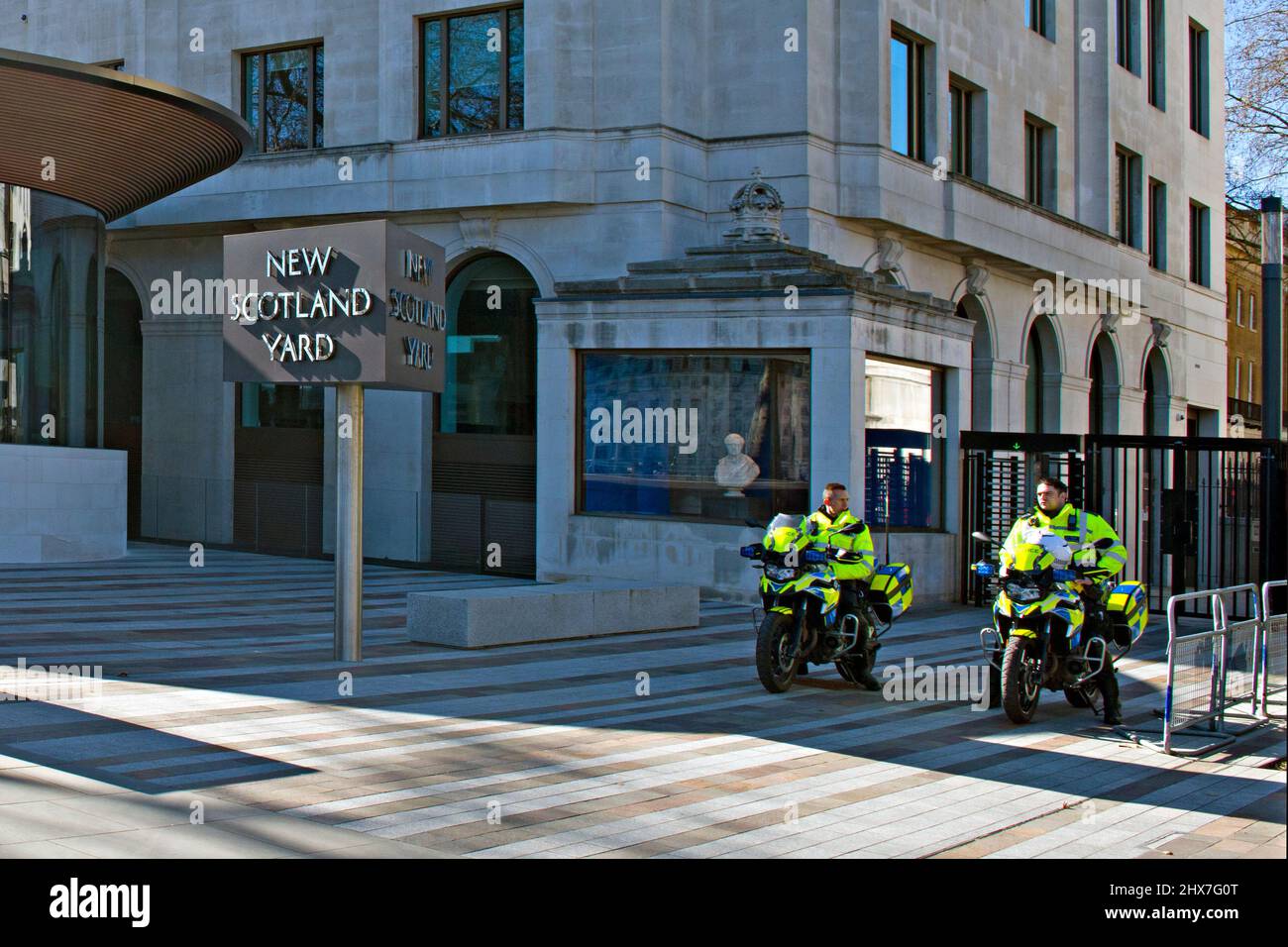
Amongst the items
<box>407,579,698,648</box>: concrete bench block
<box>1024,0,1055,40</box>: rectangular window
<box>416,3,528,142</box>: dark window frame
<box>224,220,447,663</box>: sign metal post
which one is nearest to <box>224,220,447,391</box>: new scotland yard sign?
<box>224,220,447,663</box>: sign metal post

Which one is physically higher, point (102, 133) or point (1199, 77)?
point (1199, 77)

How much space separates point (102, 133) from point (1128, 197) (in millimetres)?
26221

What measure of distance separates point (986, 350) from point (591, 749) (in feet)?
75.8

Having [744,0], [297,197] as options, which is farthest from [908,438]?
[297,197]

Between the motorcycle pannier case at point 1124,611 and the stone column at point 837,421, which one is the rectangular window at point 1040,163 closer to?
the stone column at point 837,421

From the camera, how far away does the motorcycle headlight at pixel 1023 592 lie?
11.7 meters

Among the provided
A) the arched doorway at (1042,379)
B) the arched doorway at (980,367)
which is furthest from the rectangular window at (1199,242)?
the arched doorway at (980,367)

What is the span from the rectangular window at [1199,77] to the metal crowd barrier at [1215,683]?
35.6 metres

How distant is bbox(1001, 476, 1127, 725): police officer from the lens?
39.3 feet

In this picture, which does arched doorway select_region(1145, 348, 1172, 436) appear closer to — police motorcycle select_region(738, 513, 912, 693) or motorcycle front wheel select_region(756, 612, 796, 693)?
police motorcycle select_region(738, 513, 912, 693)

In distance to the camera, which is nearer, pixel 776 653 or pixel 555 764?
pixel 555 764

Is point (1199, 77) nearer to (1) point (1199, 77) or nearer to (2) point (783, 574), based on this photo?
(1) point (1199, 77)

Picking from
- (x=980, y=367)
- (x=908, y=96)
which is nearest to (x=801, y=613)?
(x=908, y=96)

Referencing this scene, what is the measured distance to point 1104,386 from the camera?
126 feet
